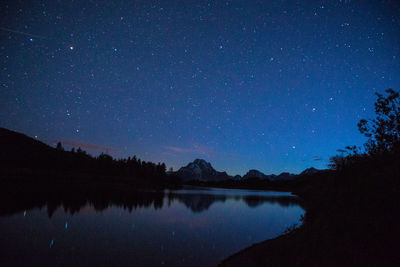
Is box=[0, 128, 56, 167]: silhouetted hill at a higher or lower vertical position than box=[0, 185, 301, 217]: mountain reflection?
higher

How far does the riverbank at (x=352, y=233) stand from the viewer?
22.8 feet

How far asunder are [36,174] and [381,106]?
99736mm

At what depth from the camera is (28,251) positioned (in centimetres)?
1284

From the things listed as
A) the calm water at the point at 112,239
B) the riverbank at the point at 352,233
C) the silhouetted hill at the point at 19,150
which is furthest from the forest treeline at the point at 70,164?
the riverbank at the point at 352,233

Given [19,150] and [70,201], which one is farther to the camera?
[19,150]

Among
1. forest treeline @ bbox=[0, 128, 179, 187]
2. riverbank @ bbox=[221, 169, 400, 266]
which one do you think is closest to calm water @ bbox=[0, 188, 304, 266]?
riverbank @ bbox=[221, 169, 400, 266]

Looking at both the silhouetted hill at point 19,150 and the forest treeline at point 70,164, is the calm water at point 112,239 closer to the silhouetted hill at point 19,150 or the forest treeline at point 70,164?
the forest treeline at point 70,164

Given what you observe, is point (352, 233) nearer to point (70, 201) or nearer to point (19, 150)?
point (70, 201)

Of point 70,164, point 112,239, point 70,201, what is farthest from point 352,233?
point 70,164

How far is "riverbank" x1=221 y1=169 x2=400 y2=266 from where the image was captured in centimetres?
694

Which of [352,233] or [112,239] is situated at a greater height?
[352,233]

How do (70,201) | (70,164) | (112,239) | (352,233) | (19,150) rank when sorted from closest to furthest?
(352,233) < (112,239) < (70,201) < (70,164) < (19,150)

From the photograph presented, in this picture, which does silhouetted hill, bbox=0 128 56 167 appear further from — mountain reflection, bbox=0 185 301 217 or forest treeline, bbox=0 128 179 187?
mountain reflection, bbox=0 185 301 217

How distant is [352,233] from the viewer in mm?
8352
